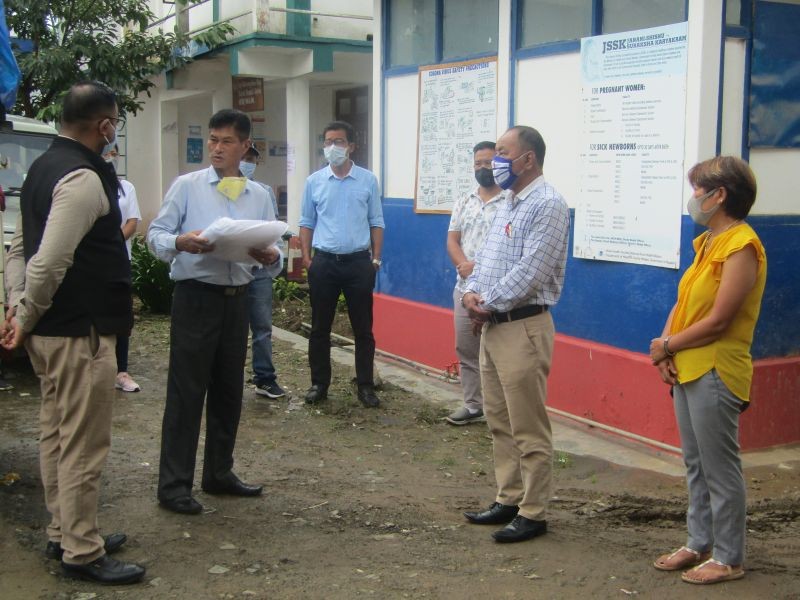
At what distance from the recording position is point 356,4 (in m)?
13.5

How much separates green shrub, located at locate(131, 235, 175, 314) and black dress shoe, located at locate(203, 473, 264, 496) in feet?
20.9

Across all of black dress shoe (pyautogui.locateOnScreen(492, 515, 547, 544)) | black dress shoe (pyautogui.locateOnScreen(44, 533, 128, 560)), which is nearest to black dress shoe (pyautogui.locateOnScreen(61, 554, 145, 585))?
black dress shoe (pyautogui.locateOnScreen(44, 533, 128, 560))

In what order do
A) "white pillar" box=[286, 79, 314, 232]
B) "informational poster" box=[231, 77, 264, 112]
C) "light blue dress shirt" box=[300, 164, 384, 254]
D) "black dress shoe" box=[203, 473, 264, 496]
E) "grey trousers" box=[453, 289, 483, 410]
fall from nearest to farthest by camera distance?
"black dress shoe" box=[203, 473, 264, 496]
"grey trousers" box=[453, 289, 483, 410]
"light blue dress shirt" box=[300, 164, 384, 254]
"white pillar" box=[286, 79, 314, 232]
"informational poster" box=[231, 77, 264, 112]

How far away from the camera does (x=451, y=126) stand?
8.38 meters

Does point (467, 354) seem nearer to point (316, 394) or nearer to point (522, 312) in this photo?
point (316, 394)

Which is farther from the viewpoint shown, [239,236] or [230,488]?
[230,488]

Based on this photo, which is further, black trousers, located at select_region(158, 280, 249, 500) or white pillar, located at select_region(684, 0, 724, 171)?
white pillar, located at select_region(684, 0, 724, 171)

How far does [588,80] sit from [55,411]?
172 inches

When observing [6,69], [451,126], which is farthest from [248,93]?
[6,69]

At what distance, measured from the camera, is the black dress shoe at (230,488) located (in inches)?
208

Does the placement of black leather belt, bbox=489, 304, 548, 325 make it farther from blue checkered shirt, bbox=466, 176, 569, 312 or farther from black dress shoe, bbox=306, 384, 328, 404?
black dress shoe, bbox=306, 384, 328, 404

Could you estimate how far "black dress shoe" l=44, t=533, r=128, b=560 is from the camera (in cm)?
428

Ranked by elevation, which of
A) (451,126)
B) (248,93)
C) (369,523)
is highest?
(248,93)

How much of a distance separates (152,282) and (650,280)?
272 inches
